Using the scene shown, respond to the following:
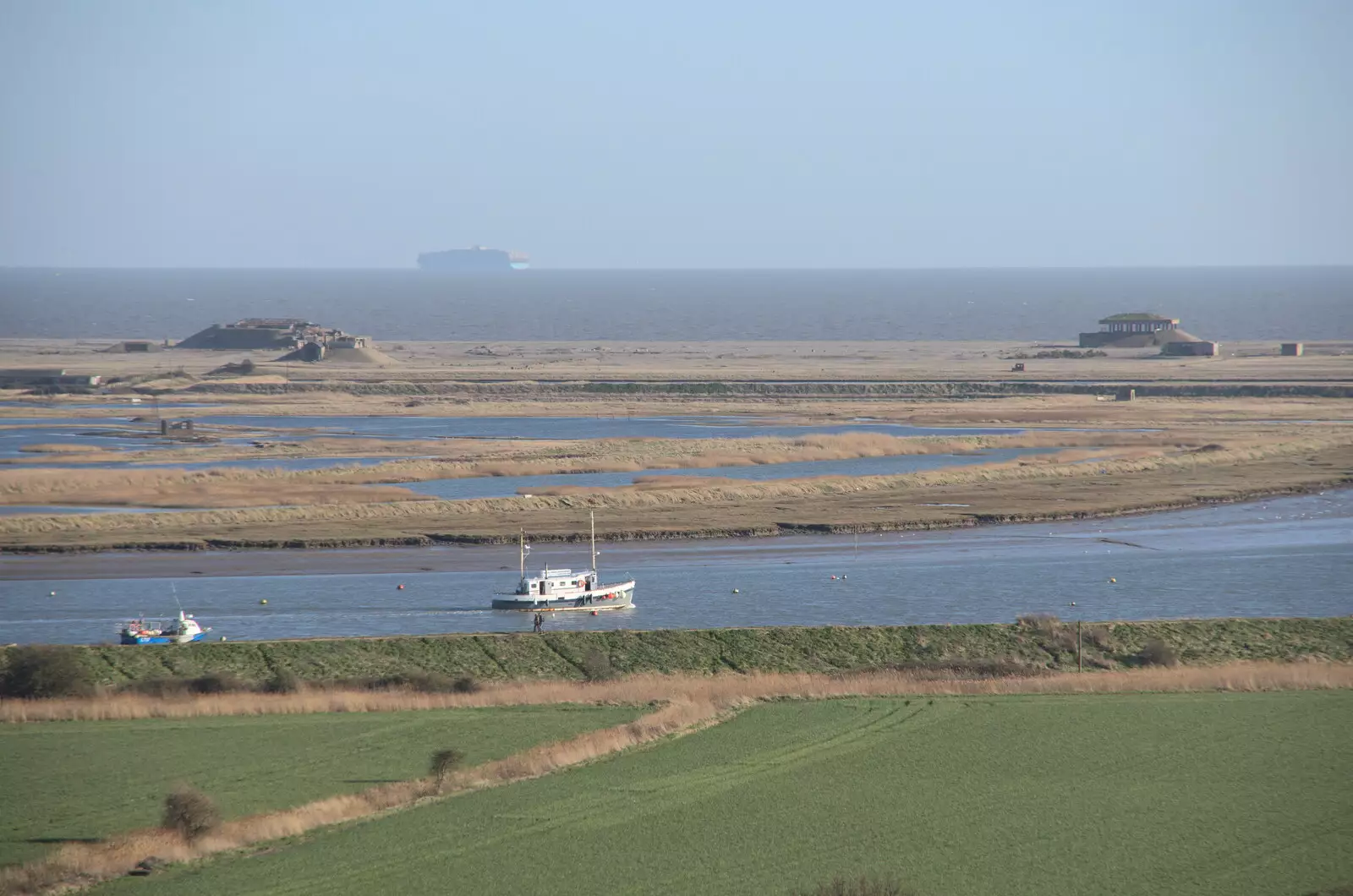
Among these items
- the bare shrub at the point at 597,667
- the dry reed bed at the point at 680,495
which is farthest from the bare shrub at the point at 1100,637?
the dry reed bed at the point at 680,495

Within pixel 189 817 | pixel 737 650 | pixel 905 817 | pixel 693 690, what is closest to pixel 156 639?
pixel 693 690

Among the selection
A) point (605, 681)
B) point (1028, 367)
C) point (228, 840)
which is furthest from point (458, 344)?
point (228, 840)

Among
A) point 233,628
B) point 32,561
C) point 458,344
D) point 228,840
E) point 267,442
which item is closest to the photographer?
point 228,840

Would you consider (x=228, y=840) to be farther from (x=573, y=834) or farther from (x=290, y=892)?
(x=573, y=834)

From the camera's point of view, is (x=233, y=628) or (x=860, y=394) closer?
(x=233, y=628)

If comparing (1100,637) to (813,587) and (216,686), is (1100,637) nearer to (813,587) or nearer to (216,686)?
(813,587)

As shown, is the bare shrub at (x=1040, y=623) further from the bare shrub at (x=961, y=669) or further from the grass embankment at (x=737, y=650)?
the bare shrub at (x=961, y=669)

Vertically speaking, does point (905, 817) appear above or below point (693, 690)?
above
